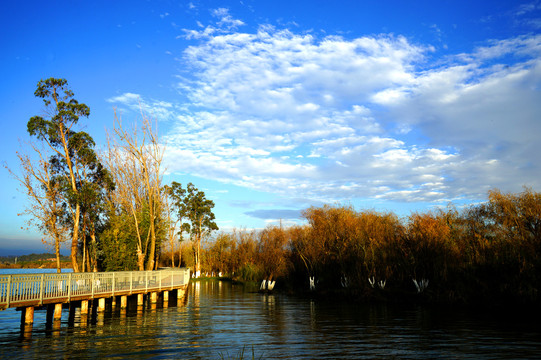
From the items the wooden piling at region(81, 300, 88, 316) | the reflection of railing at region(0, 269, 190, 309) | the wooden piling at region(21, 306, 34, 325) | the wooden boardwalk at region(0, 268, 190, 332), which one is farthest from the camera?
the wooden piling at region(81, 300, 88, 316)

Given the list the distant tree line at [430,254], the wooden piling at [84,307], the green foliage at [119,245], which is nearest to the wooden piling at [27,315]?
the wooden piling at [84,307]

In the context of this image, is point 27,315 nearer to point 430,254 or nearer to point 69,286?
point 69,286

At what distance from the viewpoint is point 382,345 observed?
44.7ft

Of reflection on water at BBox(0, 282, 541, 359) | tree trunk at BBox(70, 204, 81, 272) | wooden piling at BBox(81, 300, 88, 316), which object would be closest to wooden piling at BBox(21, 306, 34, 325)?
reflection on water at BBox(0, 282, 541, 359)

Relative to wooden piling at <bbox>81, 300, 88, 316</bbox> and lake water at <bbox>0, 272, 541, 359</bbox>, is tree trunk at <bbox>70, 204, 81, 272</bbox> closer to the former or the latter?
lake water at <bbox>0, 272, 541, 359</bbox>

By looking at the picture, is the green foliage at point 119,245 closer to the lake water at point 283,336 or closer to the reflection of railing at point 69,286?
the reflection of railing at point 69,286

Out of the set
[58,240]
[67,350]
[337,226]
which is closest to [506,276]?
[337,226]

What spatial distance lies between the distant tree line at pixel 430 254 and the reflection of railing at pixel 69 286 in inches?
604

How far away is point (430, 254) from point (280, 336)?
1540 cm

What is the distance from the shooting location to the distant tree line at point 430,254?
22.3m

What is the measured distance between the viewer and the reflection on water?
12422mm

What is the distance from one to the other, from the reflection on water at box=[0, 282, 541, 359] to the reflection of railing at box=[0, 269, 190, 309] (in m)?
1.30

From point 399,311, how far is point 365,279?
755 centimetres

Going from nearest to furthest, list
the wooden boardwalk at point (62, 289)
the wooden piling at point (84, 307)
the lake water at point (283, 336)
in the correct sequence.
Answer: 1. the lake water at point (283, 336)
2. the wooden boardwalk at point (62, 289)
3. the wooden piling at point (84, 307)
